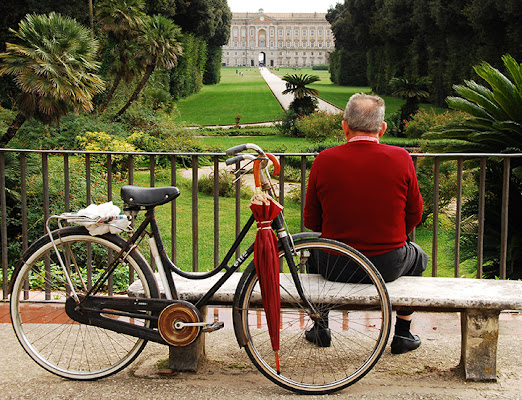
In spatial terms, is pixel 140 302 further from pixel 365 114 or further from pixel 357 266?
pixel 365 114

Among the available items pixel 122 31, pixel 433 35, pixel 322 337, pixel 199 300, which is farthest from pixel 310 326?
pixel 433 35

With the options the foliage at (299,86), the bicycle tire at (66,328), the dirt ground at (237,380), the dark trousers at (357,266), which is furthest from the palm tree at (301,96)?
the dark trousers at (357,266)

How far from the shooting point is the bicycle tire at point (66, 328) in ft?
10.2

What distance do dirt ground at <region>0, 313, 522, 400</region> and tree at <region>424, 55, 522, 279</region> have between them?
1.63 meters

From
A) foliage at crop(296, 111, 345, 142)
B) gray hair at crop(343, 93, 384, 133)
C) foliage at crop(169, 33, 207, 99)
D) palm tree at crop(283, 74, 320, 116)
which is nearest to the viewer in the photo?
gray hair at crop(343, 93, 384, 133)

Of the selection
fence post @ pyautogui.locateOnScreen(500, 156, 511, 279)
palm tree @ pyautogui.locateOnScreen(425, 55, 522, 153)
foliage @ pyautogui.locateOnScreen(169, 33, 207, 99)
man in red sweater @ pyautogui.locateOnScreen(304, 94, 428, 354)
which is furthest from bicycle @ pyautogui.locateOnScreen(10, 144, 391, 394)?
foliage @ pyautogui.locateOnScreen(169, 33, 207, 99)

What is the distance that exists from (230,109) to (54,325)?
3912 cm

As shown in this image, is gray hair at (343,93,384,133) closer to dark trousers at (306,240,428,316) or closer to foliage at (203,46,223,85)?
dark trousers at (306,240,428,316)

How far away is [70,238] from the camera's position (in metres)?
3.12

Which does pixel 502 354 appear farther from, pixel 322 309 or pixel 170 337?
pixel 170 337

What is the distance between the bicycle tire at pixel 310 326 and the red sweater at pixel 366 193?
148 millimetres

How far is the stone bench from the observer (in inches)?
120

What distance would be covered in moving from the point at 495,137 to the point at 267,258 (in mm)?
2963

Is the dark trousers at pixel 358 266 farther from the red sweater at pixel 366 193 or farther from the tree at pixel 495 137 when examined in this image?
the tree at pixel 495 137
